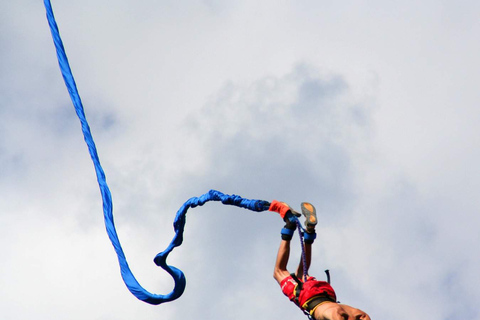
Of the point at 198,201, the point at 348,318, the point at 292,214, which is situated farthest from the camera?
the point at 198,201

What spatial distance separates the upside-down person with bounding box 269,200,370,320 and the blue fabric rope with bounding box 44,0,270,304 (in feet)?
2.60

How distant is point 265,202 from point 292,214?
825 mm

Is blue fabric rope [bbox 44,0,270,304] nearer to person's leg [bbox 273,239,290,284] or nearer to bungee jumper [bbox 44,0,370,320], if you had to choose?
bungee jumper [bbox 44,0,370,320]

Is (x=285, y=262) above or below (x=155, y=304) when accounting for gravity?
above

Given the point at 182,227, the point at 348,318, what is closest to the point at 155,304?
the point at 182,227

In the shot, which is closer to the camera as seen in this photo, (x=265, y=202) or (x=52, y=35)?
(x=265, y=202)

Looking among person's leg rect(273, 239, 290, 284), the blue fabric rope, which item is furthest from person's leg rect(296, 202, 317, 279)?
the blue fabric rope

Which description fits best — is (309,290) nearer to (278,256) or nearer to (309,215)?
(278,256)

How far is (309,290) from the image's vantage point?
17188mm

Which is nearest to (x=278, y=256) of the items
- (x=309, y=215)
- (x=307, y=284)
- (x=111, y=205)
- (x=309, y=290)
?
(x=307, y=284)

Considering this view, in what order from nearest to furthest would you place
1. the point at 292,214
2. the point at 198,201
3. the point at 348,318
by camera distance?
the point at 348,318, the point at 292,214, the point at 198,201

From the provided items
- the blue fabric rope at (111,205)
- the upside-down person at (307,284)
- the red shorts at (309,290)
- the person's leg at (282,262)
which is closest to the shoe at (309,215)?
the upside-down person at (307,284)

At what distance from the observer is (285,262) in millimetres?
18234

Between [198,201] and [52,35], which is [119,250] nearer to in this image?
[198,201]
